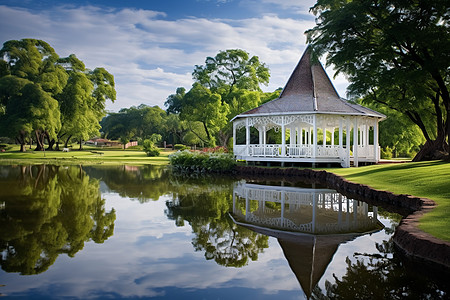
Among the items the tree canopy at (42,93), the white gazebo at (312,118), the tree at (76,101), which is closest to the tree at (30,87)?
the tree canopy at (42,93)

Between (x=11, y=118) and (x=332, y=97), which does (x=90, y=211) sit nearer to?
(x=332, y=97)

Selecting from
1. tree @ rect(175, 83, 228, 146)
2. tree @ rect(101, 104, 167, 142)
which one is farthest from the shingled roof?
tree @ rect(101, 104, 167, 142)

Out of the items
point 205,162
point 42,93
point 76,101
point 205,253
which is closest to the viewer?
point 205,253

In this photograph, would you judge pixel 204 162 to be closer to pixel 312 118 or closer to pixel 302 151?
pixel 302 151

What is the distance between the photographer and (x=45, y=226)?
24.9 feet

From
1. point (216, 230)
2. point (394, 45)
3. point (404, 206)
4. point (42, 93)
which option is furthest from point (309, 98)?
point (42, 93)

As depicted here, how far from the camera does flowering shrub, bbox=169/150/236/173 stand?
78.4ft

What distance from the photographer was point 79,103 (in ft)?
154

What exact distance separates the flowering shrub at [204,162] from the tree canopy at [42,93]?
1966 centimetres

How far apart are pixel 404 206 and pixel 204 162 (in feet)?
51.8

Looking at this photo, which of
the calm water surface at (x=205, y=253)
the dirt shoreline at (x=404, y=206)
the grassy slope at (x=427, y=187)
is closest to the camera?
the calm water surface at (x=205, y=253)

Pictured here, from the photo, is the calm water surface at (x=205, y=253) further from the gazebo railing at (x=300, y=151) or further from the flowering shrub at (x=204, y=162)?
the flowering shrub at (x=204, y=162)

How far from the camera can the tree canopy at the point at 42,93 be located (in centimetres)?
3991

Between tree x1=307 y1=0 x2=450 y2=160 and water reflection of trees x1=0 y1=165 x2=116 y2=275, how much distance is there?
1364 centimetres
